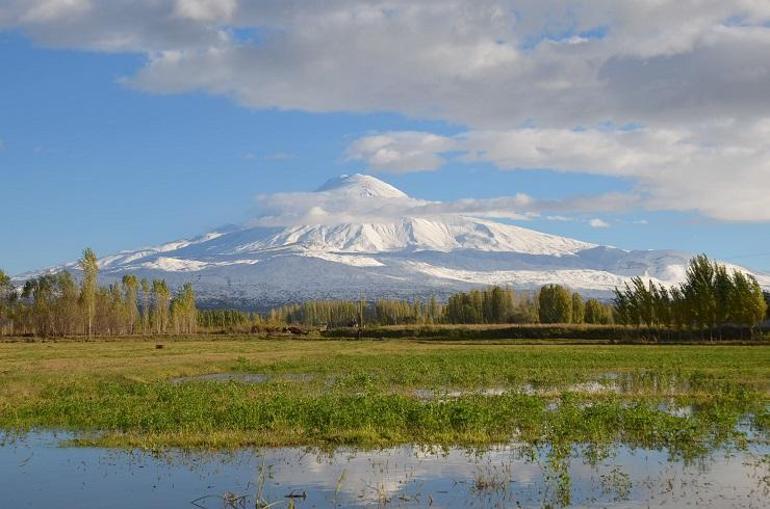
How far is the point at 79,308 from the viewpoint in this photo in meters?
111

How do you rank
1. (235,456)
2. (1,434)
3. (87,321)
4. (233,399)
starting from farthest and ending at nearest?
1. (87,321)
2. (233,399)
3. (1,434)
4. (235,456)

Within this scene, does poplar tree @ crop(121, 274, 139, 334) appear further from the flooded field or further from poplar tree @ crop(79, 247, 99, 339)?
the flooded field

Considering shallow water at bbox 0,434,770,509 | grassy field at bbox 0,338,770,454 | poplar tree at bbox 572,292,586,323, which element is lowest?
shallow water at bbox 0,434,770,509

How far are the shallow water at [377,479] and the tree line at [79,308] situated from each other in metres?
93.4

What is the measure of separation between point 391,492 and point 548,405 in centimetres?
1263

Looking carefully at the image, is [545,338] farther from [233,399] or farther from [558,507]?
[558,507]

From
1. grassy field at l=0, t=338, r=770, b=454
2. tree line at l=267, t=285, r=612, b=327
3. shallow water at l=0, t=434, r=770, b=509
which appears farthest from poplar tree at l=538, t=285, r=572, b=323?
shallow water at l=0, t=434, r=770, b=509

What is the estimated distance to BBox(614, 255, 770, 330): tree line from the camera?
8344 cm

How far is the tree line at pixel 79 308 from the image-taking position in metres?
111

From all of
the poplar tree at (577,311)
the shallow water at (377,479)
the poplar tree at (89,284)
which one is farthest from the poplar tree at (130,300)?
the shallow water at (377,479)

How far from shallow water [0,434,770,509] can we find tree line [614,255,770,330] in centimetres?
6928

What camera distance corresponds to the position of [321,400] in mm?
26031

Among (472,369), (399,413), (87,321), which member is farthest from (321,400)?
(87,321)

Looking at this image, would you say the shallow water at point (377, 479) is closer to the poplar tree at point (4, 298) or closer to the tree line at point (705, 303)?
the tree line at point (705, 303)
